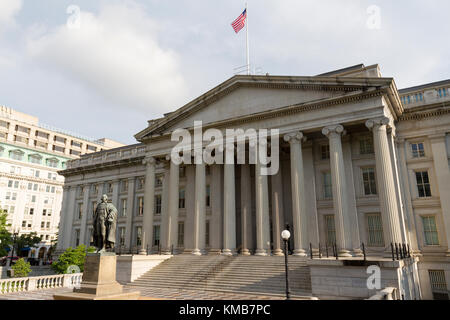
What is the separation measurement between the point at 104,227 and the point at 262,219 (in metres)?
14.8

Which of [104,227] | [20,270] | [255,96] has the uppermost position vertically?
[255,96]

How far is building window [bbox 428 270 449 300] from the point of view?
23.6m

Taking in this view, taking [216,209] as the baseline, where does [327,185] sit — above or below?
above

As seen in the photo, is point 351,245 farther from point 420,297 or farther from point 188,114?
point 188,114

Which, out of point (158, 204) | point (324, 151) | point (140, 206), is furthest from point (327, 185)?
point (140, 206)

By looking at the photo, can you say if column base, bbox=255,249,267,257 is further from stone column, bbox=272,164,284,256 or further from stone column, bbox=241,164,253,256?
stone column, bbox=241,164,253,256

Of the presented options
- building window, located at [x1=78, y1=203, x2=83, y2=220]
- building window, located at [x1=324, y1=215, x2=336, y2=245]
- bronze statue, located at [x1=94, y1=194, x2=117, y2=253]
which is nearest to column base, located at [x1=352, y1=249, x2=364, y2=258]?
building window, located at [x1=324, y1=215, x2=336, y2=245]

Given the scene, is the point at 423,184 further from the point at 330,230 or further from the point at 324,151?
the point at 330,230

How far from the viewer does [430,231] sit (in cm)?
2556

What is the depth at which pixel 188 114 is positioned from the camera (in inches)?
1251

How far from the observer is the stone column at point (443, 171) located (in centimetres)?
2461

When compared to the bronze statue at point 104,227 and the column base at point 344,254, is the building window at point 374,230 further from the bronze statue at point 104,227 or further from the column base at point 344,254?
the bronze statue at point 104,227
